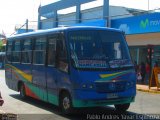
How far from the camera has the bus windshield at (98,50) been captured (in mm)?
10156

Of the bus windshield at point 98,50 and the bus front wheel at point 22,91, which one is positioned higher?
the bus windshield at point 98,50

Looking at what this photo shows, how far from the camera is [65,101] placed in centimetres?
1049

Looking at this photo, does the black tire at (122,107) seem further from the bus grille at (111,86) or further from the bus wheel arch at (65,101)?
the bus wheel arch at (65,101)

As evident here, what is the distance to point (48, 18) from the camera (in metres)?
39.8

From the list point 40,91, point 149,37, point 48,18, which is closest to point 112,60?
point 40,91

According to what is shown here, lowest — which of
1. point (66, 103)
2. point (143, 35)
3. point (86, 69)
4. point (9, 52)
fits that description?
point (66, 103)

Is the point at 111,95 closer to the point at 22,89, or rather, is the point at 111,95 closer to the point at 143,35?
the point at 22,89

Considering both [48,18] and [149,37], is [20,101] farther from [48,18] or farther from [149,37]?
[48,18]

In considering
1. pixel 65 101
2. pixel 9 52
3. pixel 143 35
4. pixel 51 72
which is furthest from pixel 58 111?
pixel 143 35

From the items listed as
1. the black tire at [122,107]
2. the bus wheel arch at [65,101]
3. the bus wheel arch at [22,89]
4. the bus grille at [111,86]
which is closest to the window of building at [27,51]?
the bus wheel arch at [22,89]

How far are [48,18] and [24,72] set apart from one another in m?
26.4

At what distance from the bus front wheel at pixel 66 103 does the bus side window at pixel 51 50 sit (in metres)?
1.14

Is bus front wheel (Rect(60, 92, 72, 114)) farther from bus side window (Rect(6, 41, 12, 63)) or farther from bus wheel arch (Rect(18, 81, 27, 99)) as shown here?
bus side window (Rect(6, 41, 12, 63))

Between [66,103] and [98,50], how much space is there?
1788mm
